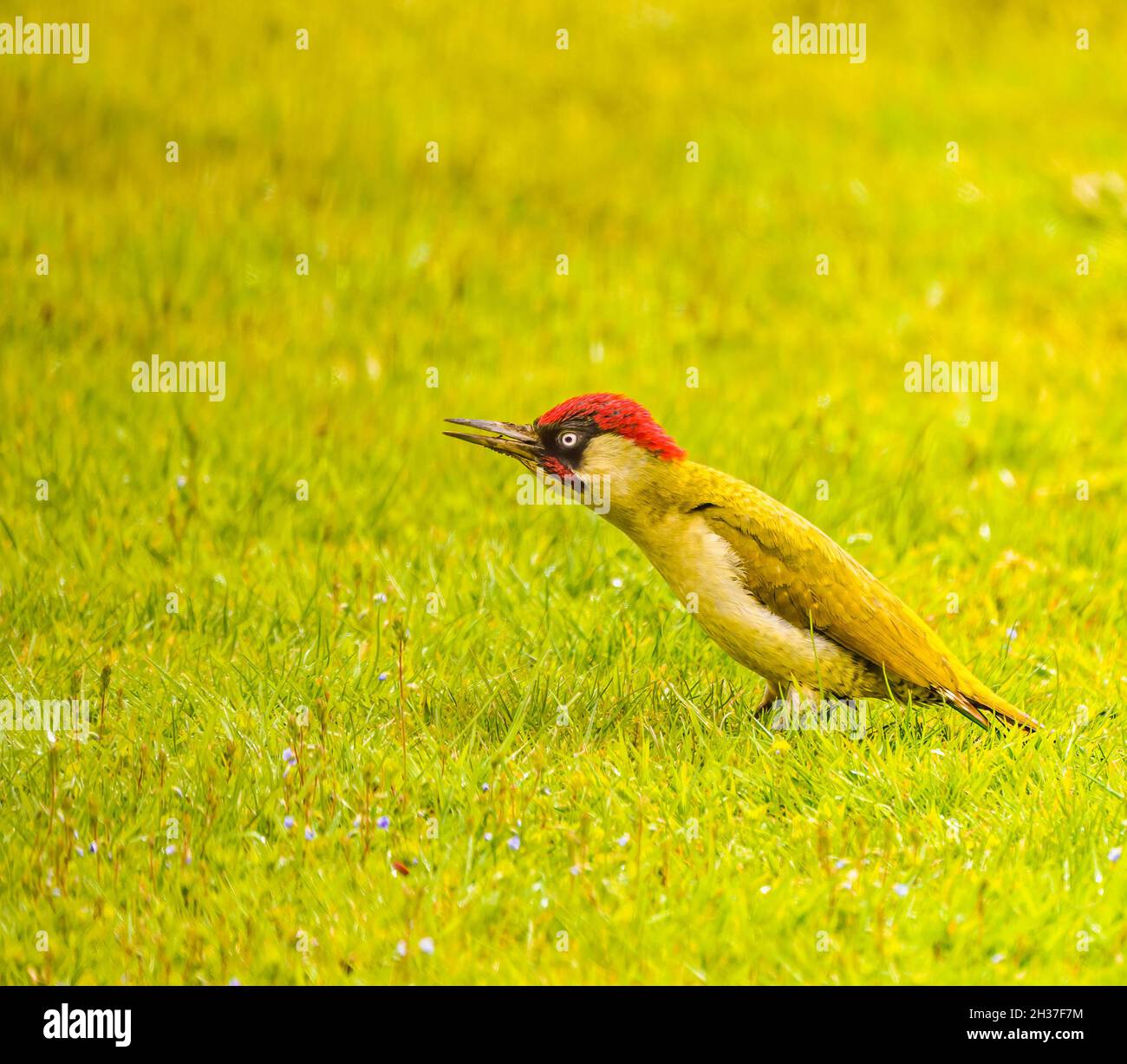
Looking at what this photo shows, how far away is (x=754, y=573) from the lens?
5793mm

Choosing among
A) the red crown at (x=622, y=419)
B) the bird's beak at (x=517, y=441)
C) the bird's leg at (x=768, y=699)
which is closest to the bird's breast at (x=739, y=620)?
the bird's leg at (x=768, y=699)

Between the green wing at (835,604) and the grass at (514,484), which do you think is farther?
the green wing at (835,604)

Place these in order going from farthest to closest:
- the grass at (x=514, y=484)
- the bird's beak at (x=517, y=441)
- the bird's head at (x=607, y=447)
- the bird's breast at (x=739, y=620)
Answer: the bird's beak at (x=517, y=441), the bird's head at (x=607, y=447), the bird's breast at (x=739, y=620), the grass at (x=514, y=484)

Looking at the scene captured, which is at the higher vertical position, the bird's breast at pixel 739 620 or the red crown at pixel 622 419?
the red crown at pixel 622 419

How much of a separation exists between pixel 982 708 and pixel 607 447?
5.47 ft

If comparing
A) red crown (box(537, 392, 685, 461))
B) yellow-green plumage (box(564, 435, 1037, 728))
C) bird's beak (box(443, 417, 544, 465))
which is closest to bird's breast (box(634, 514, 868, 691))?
yellow-green plumage (box(564, 435, 1037, 728))

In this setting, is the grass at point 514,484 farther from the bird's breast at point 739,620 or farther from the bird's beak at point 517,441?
the bird's beak at point 517,441

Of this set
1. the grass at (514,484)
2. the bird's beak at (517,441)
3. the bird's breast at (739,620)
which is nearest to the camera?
the grass at (514,484)

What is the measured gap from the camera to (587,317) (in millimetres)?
10188

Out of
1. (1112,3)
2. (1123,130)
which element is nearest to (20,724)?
A: (1123,130)

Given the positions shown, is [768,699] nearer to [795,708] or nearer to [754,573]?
[795,708]

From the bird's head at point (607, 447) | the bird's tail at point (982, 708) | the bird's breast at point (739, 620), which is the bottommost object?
the bird's tail at point (982, 708)

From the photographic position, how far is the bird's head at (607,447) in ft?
19.4
